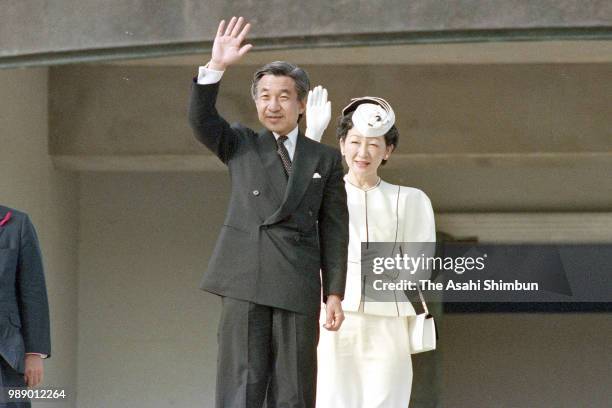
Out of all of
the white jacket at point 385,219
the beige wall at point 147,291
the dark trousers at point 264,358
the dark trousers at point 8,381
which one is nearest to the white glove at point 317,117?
the white jacket at point 385,219

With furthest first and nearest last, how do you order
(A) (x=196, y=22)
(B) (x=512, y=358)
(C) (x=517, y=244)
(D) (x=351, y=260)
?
(B) (x=512, y=358) → (C) (x=517, y=244) → (A) (x=196, y=22) → (D) (x=351, y=260)

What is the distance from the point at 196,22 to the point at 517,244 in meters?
4.30

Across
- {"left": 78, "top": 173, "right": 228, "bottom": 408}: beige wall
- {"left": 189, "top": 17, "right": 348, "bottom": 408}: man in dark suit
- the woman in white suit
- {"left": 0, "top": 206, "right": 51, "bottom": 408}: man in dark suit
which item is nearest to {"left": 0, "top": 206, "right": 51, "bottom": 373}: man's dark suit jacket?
{"left": 0, "top": 206, "right": 51, "bottom": 408}: man in dark suit

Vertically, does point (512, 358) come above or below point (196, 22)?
below

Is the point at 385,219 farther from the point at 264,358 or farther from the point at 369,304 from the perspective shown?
the point at 264,358

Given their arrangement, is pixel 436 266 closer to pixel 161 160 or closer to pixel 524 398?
pixel 161 160

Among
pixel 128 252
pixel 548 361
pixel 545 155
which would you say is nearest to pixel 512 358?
pixel 548 361

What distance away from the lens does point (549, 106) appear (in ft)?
31.3

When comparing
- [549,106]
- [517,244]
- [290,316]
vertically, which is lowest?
[290,316]

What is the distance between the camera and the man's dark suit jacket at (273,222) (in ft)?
15.2

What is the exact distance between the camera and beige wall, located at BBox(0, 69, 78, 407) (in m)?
8.81

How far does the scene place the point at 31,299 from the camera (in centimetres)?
525

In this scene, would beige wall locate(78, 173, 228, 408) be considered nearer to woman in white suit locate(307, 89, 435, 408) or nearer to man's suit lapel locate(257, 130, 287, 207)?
woman in white suit locate(307, 89, 435, 408)

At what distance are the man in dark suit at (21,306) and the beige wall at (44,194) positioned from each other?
335cm
